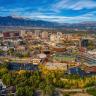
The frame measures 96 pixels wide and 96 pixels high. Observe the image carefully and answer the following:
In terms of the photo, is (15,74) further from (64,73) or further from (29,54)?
(29,54)

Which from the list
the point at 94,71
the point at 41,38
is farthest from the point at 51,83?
the point at 41,38

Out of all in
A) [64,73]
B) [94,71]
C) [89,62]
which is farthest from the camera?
[89,62]

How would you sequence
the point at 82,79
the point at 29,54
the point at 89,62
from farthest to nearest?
the point at 29,54
the point at 89,62
the point at 82,79

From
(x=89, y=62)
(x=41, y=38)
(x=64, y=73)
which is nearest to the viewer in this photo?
(x=64, y=73)

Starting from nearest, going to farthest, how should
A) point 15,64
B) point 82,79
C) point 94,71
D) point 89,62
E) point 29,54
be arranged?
point 82,79, point 94,71, point 15,64, point 89,62, point 29,54

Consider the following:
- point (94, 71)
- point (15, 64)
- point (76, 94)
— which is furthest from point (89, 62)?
point (76, 94)

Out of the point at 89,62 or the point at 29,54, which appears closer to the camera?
the point at 89,62

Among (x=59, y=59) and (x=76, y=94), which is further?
(x=59, y=59)

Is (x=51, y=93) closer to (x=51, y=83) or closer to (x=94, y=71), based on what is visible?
(x=51, y=83)
